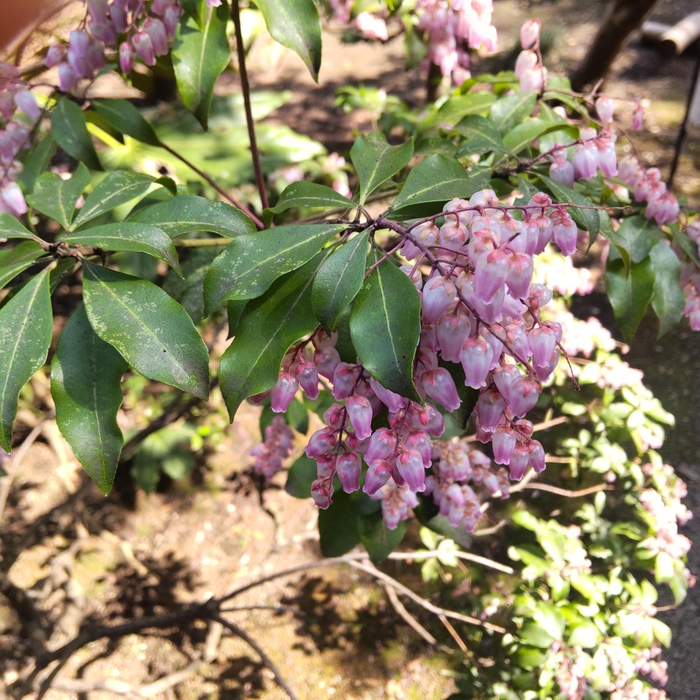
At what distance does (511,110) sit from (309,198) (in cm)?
51

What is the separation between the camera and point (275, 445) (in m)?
1.60

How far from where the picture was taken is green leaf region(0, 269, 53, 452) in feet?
2.16

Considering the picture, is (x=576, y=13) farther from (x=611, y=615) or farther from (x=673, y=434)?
(x=611, y=615)

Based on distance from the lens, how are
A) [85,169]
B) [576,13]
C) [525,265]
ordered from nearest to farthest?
[525,265] → [85,169] → [576,13]

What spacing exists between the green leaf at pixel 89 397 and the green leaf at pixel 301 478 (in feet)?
2.33

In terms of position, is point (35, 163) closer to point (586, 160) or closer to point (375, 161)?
point (375, 161)

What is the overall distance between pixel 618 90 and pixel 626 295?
4.19m

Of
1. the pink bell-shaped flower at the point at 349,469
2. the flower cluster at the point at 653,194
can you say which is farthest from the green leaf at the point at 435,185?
the flower cluster at the point at 653,194

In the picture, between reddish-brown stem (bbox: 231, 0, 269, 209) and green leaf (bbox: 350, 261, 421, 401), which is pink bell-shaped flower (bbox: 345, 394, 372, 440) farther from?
reddish-brown stem (bbox: 231, 0, 269, 209)

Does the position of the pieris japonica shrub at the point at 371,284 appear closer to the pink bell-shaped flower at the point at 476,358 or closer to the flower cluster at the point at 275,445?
the pink bell-shaped flower at the point at 476,358

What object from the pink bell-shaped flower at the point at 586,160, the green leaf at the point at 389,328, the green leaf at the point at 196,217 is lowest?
the pink bell-shaped flower at the point at 586,160

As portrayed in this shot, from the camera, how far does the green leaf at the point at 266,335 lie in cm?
69

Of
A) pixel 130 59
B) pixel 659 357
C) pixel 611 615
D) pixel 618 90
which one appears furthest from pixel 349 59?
pixel 611 615

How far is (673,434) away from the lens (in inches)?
98.2
